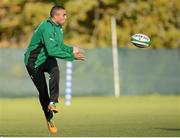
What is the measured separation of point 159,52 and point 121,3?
636 centimetres

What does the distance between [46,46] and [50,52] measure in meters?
0.12

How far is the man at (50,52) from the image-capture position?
40.5 feet

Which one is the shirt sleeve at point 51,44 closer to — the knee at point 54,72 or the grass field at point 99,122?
the knee at point 54,72

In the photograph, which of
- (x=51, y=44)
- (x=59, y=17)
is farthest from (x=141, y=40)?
(x=51, y=44)

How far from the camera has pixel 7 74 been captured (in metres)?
29.5

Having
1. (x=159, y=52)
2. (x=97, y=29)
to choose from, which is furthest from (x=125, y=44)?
(x=159, y=52)

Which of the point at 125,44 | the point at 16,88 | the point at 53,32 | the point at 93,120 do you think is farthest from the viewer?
the point at 125,44

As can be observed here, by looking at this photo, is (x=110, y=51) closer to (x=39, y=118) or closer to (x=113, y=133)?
(x=39, y=118)

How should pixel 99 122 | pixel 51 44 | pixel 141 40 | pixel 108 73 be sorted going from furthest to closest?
pixel 108 73 → pixel 99 122 → pixel 141 40 → pixel 51 44

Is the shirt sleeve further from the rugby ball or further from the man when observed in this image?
the rugby ball

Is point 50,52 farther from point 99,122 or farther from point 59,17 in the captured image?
point 99,122

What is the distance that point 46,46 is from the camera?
12.3 metres

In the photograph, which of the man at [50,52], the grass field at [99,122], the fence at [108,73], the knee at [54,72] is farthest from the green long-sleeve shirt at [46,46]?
the fence at [108,73]

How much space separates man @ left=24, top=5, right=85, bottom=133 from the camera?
1234cm
